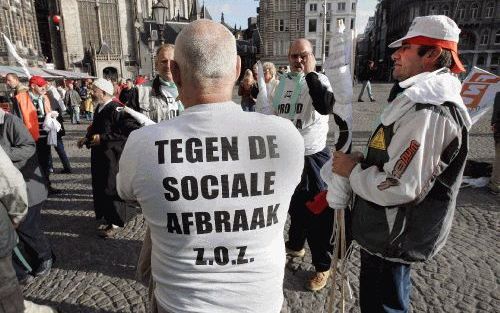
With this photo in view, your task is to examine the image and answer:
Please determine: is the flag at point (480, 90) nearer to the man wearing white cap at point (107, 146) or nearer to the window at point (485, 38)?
the man wearing white cap at point (107, 146)

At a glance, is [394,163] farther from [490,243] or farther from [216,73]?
[490,243]

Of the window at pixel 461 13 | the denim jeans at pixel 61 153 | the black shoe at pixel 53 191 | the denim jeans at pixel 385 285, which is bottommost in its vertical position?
the black shoe at pixel 53 191

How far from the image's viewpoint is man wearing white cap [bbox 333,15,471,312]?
1.63 m

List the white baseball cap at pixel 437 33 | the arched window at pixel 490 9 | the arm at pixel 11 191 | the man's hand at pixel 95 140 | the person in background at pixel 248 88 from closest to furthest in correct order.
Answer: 1. the white baseball cap at pixel 437 33
2. the arm at pixel 11 191
3. the man's hand at pixel 95 140
4. the person in background at pixel 248 88
5. the arched window at pixel 490 9

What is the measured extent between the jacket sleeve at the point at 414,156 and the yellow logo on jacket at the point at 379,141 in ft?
0.36

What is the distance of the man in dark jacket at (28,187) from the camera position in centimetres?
320

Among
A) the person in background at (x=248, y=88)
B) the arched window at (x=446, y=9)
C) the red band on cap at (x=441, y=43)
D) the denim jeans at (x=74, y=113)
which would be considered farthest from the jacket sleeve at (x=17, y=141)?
the arched window at (x=446, y=9)

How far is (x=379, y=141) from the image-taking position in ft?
6.18

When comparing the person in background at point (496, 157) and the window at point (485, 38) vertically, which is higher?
the window at point (485, 38)

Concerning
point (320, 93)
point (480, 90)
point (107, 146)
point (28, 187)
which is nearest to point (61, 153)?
point (107, 146)

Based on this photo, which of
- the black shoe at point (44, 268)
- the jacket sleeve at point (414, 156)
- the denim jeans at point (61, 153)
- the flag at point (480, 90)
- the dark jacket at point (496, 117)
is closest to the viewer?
Result: the jacket sleeve at point (414, 156)

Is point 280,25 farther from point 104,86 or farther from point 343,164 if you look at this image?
point 343,164

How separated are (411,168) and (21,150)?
3429mm

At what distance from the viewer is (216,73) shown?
49.6 inches
